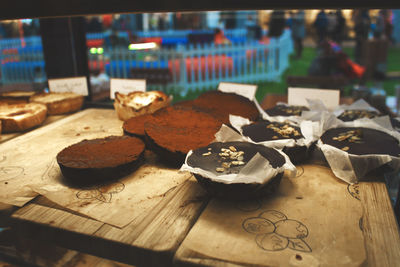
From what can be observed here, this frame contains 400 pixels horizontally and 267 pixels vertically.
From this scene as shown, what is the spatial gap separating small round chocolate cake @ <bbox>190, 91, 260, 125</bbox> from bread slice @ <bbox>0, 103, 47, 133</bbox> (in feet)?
2.76

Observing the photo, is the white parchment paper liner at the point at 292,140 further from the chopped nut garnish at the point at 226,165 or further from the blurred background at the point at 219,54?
the blurred background at the point at 219,54

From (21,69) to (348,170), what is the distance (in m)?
5.22

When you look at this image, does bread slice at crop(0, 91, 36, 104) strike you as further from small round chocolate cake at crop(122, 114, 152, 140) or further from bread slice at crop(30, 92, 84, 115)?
small round chocolate cake at crop(122, 114, 152, 140)

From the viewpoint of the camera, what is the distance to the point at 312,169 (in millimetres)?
1218

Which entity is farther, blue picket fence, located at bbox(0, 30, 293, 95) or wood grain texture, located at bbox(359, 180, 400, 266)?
blue picket fence, located at bbox(0, 30, 293, 95)

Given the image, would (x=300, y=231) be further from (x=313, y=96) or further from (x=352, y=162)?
(x=313, y=96)

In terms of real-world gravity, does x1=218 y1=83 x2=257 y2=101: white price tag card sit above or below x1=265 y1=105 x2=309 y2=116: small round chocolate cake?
above

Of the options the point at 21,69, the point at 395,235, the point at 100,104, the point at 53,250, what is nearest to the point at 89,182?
the point at 53,250

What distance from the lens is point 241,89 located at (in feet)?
6.25

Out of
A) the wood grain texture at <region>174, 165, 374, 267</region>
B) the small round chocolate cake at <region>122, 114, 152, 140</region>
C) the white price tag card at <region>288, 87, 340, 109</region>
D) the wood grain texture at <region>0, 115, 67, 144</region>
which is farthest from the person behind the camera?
the white price tag card at <region>288, 87, 340, 109</region>

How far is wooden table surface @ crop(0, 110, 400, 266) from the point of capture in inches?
31.6

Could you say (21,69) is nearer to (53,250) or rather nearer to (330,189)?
(53,250)

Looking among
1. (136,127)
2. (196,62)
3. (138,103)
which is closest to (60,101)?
(138,103)

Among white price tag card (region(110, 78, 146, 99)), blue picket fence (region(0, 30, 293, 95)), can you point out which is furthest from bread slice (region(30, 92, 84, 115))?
blue picket fence (region(0, 30, 293, 95))
